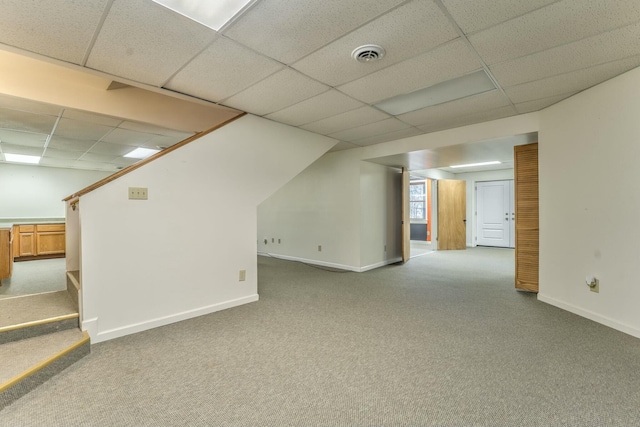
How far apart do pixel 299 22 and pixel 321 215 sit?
4238 millimetres

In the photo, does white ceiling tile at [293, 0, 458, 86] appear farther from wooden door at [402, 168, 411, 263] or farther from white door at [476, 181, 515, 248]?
white door at [476, 181, 515, 248]

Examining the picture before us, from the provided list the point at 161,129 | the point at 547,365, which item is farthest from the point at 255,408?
the point at 161,129

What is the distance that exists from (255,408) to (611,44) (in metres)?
3.33

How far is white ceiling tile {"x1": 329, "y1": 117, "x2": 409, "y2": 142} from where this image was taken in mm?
3824

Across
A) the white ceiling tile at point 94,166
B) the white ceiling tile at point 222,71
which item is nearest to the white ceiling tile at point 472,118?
the white ceiling tile at point 222,71

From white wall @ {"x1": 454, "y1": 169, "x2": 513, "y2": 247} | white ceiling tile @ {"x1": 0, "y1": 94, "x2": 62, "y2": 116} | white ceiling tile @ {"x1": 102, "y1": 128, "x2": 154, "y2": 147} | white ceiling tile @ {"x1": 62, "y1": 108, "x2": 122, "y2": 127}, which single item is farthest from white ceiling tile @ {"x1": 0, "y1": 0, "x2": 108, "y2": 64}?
white wall @ {"x1": 454, "y1": 169, "x2": 513, "y2": 247}

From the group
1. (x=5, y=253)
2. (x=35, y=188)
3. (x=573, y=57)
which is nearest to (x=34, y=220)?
(x=35, y=188)

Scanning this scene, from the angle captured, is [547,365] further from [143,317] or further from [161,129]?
[161,129]

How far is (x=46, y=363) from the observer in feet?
6.34

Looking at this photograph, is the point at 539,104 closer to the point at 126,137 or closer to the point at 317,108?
the point at 317,108

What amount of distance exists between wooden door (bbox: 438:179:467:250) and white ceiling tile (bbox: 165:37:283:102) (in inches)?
273

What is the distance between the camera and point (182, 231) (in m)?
3.02

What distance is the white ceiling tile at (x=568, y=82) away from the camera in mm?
2414

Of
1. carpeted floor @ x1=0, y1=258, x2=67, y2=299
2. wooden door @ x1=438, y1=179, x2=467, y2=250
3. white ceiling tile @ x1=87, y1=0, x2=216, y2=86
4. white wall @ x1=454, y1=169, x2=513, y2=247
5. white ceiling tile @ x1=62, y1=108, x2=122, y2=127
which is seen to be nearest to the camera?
white ceiling tile @ x1=87, y1=0, x2=216, y2=86
